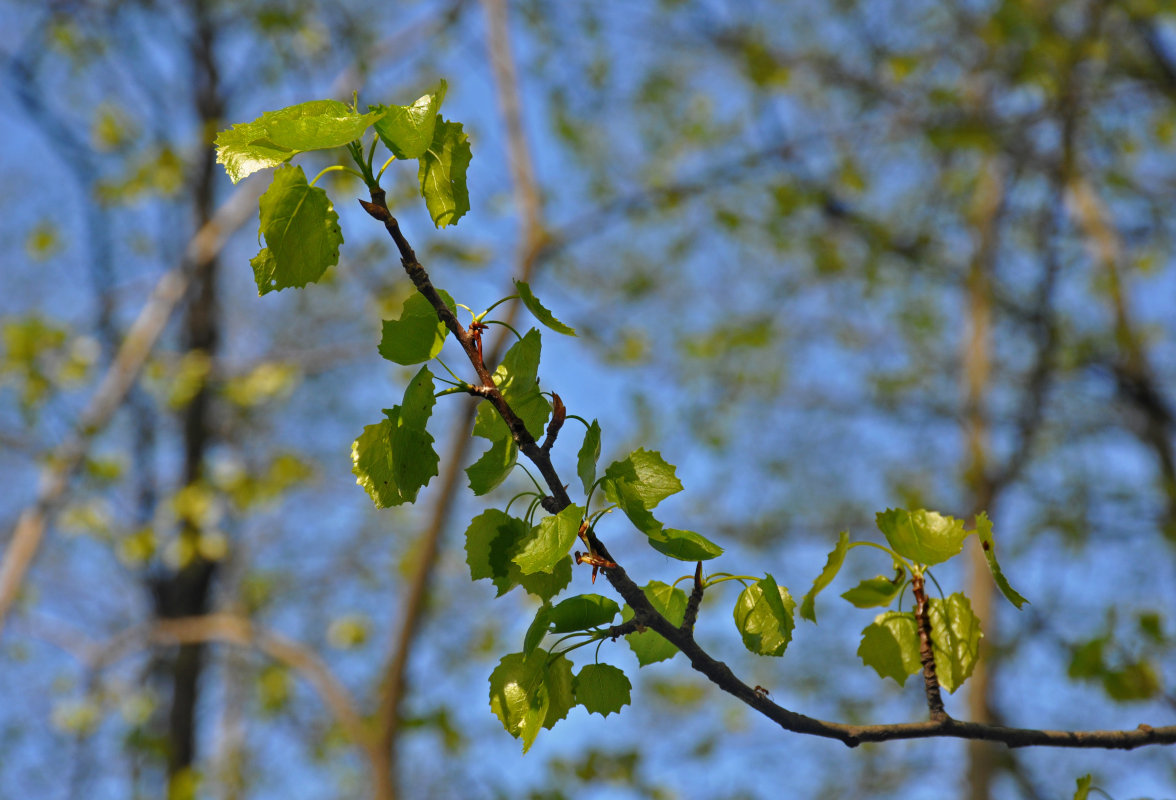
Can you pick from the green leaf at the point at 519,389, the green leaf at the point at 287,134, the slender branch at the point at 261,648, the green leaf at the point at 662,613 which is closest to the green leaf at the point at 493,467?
the green leaf at the point at 519,389

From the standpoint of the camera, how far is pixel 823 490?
20.1 ft

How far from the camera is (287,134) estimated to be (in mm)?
776

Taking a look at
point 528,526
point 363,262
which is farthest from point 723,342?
point 528,526

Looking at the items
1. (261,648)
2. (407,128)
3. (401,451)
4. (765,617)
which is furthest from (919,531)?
(261,648)

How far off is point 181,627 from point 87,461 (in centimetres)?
88

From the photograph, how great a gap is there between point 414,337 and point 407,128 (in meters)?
0.20

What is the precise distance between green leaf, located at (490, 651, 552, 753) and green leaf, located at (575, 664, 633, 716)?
0.06 meters

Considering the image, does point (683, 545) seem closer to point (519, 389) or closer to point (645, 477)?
point (645, 477)

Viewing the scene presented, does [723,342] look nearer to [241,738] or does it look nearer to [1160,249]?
[1160,249]

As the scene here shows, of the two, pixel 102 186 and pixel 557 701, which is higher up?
pixel 102 186

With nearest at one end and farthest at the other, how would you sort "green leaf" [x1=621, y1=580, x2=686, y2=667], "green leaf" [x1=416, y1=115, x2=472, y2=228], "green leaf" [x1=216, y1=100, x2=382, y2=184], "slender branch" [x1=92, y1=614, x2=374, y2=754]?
"green leaf" [x1=216, y1=100, x2=382, y2=184] < "green leaf" [x1=416, y1=115, x2=472, y2=228] < "green leaf" [x1=621, y1=580, x2=686, y2=667] < "slender branch" [x1=92, y1=614, x2=374, y2=754]

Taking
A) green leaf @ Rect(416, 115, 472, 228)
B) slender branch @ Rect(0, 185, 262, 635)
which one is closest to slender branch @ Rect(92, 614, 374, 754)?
slender branch @ Rect(0, 185, 262, 635)

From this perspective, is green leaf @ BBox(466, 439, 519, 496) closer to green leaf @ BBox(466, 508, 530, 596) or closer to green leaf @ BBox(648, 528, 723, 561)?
green leaf @ BBox(466, 508, 530, 596)

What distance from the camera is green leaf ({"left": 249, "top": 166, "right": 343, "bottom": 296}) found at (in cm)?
84
